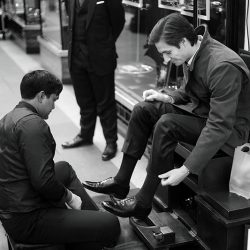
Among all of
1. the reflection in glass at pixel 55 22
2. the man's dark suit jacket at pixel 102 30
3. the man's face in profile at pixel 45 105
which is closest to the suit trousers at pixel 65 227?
the man's face in profile at pixel 45 105

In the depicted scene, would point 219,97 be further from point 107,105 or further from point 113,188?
point 107,105

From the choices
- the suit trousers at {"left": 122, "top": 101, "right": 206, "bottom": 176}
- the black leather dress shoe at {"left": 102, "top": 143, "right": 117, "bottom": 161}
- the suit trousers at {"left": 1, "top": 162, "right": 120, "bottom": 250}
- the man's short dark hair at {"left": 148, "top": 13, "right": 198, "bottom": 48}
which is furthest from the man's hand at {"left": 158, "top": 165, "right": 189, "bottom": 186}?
the black leather dress shoe at {"left": 102, "top": 143, "right": 117, "bottom": 161}

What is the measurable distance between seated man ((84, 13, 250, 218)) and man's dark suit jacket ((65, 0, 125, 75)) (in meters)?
1.08

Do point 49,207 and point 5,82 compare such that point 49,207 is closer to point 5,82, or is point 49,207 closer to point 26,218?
point 26,218

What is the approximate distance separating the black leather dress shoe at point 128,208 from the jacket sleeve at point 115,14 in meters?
1.65

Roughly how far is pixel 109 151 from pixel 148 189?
4.93ft

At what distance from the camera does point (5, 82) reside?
6.40 meters

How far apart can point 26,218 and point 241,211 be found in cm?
101

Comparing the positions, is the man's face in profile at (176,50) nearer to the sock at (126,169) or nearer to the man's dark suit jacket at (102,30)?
the sock at (126,169)

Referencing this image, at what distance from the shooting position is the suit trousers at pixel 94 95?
3.89 metres

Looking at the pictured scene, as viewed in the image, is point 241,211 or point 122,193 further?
point 122,193

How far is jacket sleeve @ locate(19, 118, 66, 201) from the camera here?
2182 millimetres

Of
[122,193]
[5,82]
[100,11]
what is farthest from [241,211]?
[5,82]

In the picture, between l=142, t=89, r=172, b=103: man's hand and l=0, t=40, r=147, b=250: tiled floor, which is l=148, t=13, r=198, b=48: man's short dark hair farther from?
l=0, t=40, r=147, b=250: tiled floor
